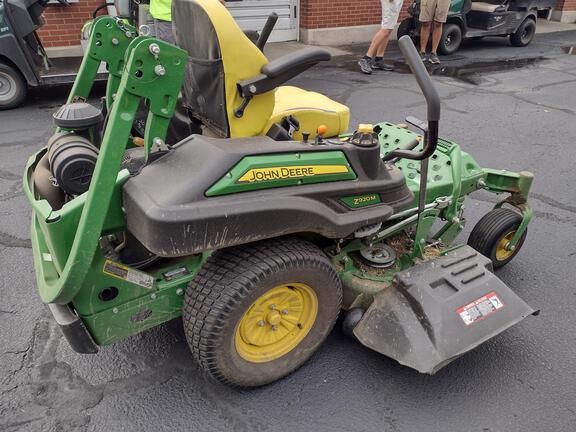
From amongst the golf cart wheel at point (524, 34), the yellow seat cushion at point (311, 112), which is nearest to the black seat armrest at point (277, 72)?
the yellow seat cushion at point (311, 112)

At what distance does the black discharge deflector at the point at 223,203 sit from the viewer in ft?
5.37

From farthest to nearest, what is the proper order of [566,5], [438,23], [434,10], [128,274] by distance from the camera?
[566,5] < [438,23] < [434,10] < [128,274]

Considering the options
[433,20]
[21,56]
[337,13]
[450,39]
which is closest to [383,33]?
[433,20]

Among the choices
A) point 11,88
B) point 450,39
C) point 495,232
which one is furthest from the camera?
point 450,39

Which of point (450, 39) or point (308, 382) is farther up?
point (308, 382)

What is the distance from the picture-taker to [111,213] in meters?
1.82

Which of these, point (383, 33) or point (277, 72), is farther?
point (383, 33)

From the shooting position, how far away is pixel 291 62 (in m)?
1.94

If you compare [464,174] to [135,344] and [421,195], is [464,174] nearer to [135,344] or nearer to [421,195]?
[421,195]

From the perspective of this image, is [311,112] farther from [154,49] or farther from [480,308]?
[480,308]

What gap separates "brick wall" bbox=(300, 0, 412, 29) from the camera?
9.13m

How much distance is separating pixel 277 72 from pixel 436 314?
1225 millimetres

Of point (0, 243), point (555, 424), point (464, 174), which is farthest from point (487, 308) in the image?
point (0, 243)

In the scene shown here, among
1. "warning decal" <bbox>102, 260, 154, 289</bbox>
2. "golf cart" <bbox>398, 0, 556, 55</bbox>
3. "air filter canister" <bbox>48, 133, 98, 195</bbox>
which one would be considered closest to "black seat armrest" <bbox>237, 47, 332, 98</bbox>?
"air filter canister" <bbox>48, 133, 98, 195</bbox>
